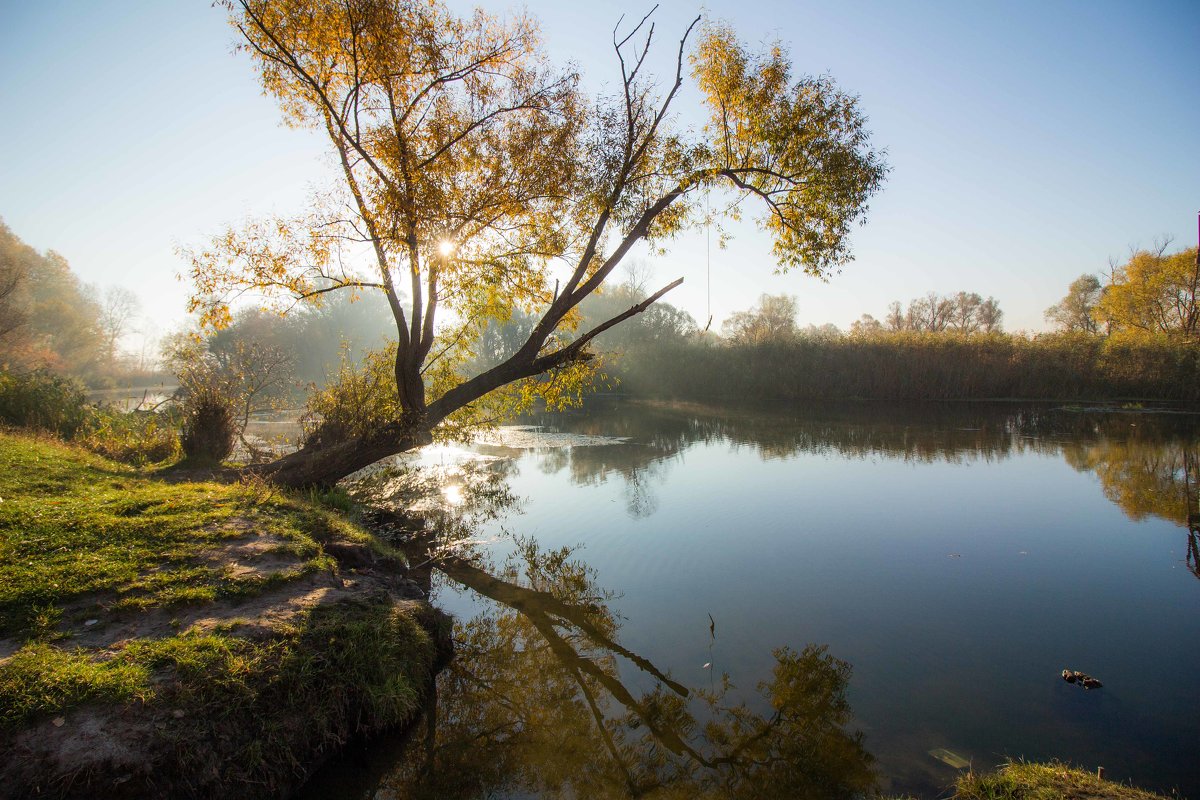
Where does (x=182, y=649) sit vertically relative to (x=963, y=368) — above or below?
below

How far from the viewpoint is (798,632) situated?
215 inches

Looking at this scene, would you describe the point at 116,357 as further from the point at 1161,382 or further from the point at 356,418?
the point at 1161,382

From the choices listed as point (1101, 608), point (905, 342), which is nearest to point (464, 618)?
point (1101, 608)

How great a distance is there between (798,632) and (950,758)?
1.83m

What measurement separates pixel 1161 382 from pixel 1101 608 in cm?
3419

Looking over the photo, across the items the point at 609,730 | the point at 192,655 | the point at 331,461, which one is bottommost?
the point at 609,730

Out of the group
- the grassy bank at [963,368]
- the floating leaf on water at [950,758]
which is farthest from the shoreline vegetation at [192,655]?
the grassy bank at [963,368]

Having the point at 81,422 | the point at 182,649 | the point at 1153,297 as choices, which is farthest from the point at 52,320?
the point at 1153,297

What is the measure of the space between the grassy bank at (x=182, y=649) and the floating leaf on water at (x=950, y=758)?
374 centimetres

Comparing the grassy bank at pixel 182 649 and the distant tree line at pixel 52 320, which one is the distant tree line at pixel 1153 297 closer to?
the grassy bank at pixel 182 649

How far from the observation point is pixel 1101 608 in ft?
19.3

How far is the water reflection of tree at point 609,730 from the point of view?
3520 millimetres

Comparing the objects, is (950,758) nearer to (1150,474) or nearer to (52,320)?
(1150,474)

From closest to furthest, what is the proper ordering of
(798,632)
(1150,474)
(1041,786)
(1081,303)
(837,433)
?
(1041,786)
(798,632)
(1150,474)
(837,433)
(1081,303)
